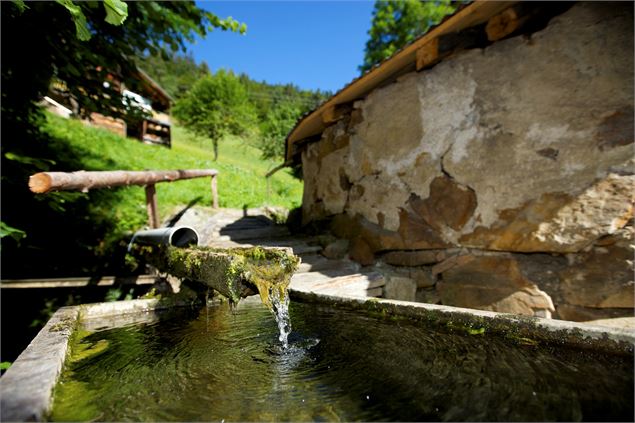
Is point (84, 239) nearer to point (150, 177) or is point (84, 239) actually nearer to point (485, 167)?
point (150, 177)

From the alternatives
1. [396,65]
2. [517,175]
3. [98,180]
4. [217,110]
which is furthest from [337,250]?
→ [217,110]

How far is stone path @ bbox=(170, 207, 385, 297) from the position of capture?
3.53 m

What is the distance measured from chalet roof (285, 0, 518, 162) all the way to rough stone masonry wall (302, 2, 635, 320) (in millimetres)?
202

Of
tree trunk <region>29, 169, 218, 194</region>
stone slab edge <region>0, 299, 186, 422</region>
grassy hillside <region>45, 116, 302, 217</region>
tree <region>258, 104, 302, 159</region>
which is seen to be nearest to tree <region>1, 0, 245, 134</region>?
tree trunk <region>29, 169, 218, 194</region>

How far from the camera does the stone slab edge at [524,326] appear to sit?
1.41 metres

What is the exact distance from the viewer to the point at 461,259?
3410 millimetres

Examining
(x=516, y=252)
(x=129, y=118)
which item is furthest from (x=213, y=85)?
(x=516, y=252)

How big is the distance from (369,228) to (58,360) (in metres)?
3.48

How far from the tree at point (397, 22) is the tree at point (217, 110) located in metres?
9.27

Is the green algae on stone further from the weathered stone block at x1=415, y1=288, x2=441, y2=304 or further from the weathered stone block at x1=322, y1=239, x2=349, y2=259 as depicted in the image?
the weathered stone block at x1=322, y1=239, x2=349, y2=259

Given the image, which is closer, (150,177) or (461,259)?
(461,259)

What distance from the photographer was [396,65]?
3.76 metres

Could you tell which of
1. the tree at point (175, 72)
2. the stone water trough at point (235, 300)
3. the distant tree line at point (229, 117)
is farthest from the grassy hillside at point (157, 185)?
the tree at point (175, 72)

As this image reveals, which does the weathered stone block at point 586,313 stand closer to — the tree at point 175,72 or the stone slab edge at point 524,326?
the stone slab edge at point 524,326
